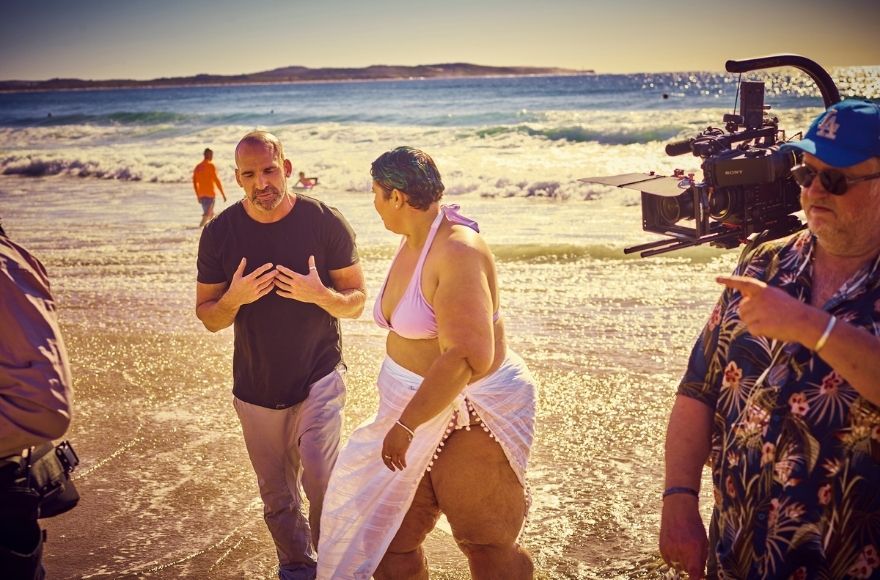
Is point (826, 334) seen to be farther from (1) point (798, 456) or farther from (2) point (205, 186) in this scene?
(2) point (205, 186)

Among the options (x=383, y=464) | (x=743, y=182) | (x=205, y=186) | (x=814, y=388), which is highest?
(x=743, y=182)

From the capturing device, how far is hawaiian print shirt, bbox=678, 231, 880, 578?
6.92ft

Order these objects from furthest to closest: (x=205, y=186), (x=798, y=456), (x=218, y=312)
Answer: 1. (x=205, y=186)
2. (x=218, y=312)
3. (x=798, y=456)

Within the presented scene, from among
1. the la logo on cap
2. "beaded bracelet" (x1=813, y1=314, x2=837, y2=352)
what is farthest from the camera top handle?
"beaded bracelet" (x1=813, y1=314, x2=837, y2=352)

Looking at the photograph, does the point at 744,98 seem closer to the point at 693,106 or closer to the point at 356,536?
the point at 356,536

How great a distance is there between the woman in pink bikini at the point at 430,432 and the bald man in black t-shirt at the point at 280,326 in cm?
78

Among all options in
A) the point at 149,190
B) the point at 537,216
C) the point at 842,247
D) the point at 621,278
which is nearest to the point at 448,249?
the point at 842,247

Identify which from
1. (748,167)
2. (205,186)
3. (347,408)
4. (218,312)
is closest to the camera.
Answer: (748,167)

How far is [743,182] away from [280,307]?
216cm

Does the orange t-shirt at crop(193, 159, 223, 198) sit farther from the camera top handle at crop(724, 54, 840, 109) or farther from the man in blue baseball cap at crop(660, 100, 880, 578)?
the man in blue baseball cap at crop(660, 100, 880, 578)

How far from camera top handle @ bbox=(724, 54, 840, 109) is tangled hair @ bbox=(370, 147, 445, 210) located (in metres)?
1.12

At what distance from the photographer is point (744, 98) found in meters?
3.21

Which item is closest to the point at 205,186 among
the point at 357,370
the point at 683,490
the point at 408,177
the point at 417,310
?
the point at 357,370

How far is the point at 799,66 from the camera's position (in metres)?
3.05
